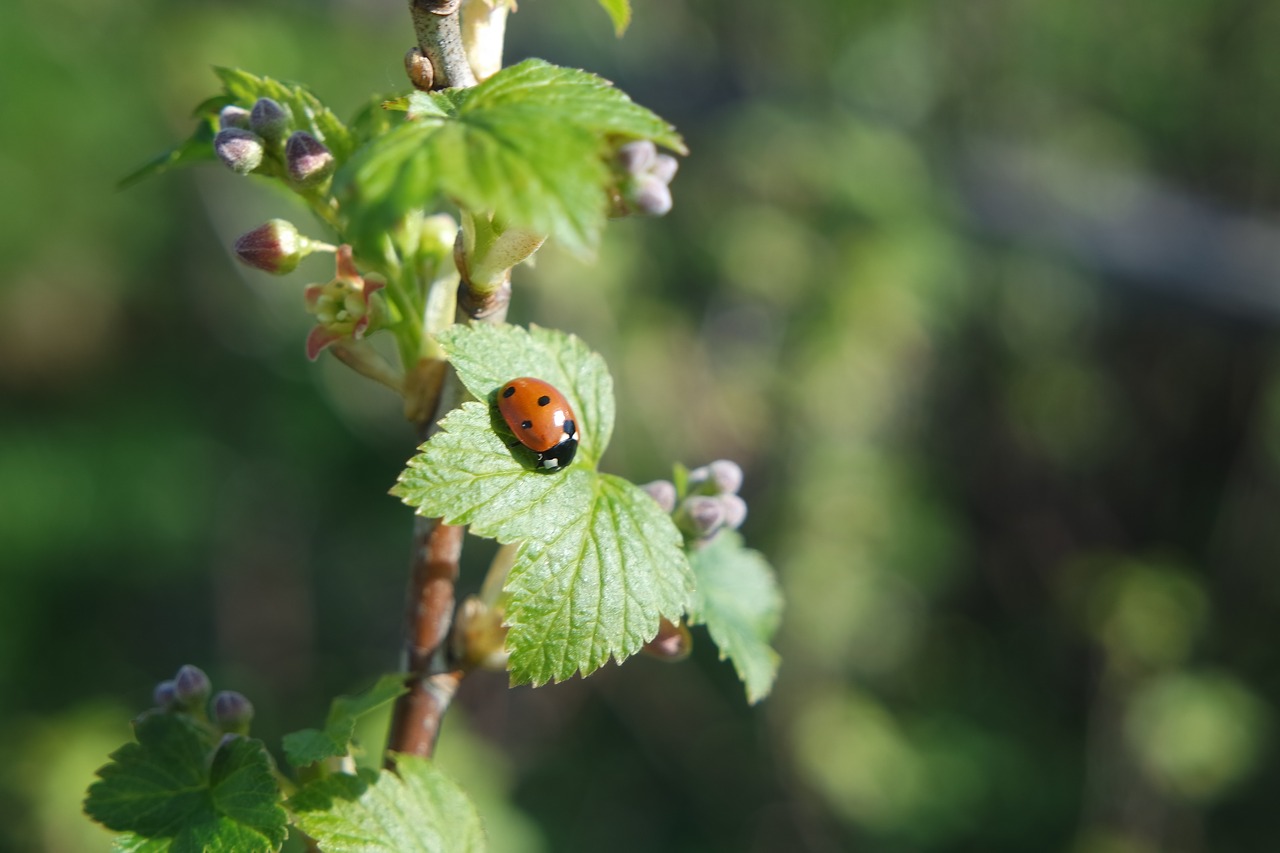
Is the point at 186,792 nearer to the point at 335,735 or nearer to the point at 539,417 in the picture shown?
the point at 335,735

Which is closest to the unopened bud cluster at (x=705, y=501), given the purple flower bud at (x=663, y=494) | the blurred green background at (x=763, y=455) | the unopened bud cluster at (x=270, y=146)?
the purple flower bud at (x=663, y=494)

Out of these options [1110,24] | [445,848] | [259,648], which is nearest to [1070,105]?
[1110,24]

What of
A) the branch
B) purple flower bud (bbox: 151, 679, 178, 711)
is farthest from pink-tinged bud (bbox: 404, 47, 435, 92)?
purple flower bud (bbox: 151, 679, 178, 711)

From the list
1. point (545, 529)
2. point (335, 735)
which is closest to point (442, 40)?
point (545, 529)

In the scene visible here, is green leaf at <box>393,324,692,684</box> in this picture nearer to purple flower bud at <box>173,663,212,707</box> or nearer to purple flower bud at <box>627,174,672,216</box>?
purple flower bud at <box>627,174,672,216</box>

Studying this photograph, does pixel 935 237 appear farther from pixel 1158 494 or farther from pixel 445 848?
pixel 445 848

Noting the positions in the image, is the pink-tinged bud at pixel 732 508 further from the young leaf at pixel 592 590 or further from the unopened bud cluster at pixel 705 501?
the young leaf at pixel 592 590
